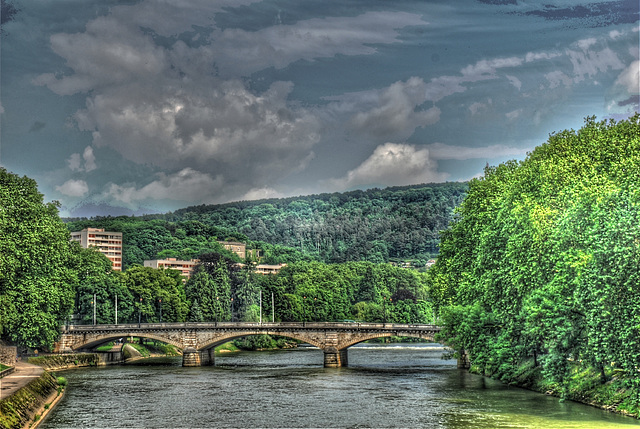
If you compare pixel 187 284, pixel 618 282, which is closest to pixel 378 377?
pixel 618 282

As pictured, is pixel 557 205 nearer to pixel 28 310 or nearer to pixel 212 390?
pixel 212 390

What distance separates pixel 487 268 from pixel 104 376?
141 feet

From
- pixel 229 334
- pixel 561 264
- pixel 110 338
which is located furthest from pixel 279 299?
pixel 561 264

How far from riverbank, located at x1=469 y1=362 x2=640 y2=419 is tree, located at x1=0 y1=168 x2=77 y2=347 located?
44.6 m

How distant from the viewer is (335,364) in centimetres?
9688

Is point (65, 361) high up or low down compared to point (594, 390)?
up

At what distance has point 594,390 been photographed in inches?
2013

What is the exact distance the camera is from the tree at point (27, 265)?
6812cm

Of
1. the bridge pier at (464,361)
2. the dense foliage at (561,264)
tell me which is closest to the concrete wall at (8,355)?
the dense foliage at (561,264)

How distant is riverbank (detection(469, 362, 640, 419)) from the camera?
153ft

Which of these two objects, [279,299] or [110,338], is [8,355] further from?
[279,299]

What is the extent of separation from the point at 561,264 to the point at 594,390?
9565mm

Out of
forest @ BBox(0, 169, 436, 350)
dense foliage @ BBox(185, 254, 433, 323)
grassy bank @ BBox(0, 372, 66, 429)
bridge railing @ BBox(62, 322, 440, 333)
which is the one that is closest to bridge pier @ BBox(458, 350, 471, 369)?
bridge railing @ BBox(62, 322, 440, 333)

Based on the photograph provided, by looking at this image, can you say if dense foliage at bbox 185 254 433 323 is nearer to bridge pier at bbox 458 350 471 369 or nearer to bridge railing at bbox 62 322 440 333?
bridge railing at bbox 62 322 440 333
